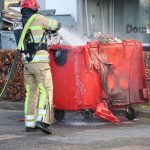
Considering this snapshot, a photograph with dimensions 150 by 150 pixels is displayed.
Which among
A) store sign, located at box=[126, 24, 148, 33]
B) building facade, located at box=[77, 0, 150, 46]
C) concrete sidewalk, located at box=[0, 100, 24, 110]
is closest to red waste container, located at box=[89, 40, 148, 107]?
concrete sidewalk, located at box=[0, 100, 24, 110]

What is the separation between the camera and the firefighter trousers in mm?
8641

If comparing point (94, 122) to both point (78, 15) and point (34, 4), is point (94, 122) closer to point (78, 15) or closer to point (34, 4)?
point (34, 4)

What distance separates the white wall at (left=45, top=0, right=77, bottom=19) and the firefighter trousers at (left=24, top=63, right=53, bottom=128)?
809 centimetres

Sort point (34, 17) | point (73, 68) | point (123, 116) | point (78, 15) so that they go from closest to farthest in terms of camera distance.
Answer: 1. point (34, 17)
2. point (73, 68)
3. point (123, 116)
4. point (78, 15)

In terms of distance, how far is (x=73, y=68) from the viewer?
956cm

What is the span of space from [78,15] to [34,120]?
27.8ft

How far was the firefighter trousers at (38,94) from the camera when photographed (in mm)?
8641

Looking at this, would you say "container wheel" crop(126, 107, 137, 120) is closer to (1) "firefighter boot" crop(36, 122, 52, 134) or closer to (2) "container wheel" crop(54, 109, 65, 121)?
(2) "container wheel" crop(54, 109, 65, 121)

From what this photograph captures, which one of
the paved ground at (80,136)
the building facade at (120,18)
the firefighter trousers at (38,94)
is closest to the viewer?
the paved ground at (80,136)

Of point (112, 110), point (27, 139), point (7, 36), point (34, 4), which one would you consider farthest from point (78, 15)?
point (27, 139)

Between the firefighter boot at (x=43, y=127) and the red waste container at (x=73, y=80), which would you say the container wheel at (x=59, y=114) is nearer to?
the red waste container at (x=73, y=80)

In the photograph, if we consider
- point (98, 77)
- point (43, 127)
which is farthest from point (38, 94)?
point (98, 77)

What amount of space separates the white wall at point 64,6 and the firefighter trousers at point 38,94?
8092 millimetres

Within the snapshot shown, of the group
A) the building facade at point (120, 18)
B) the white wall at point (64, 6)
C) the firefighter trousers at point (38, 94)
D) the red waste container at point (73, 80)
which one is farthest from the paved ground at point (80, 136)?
the building facade at point (120, 18)
